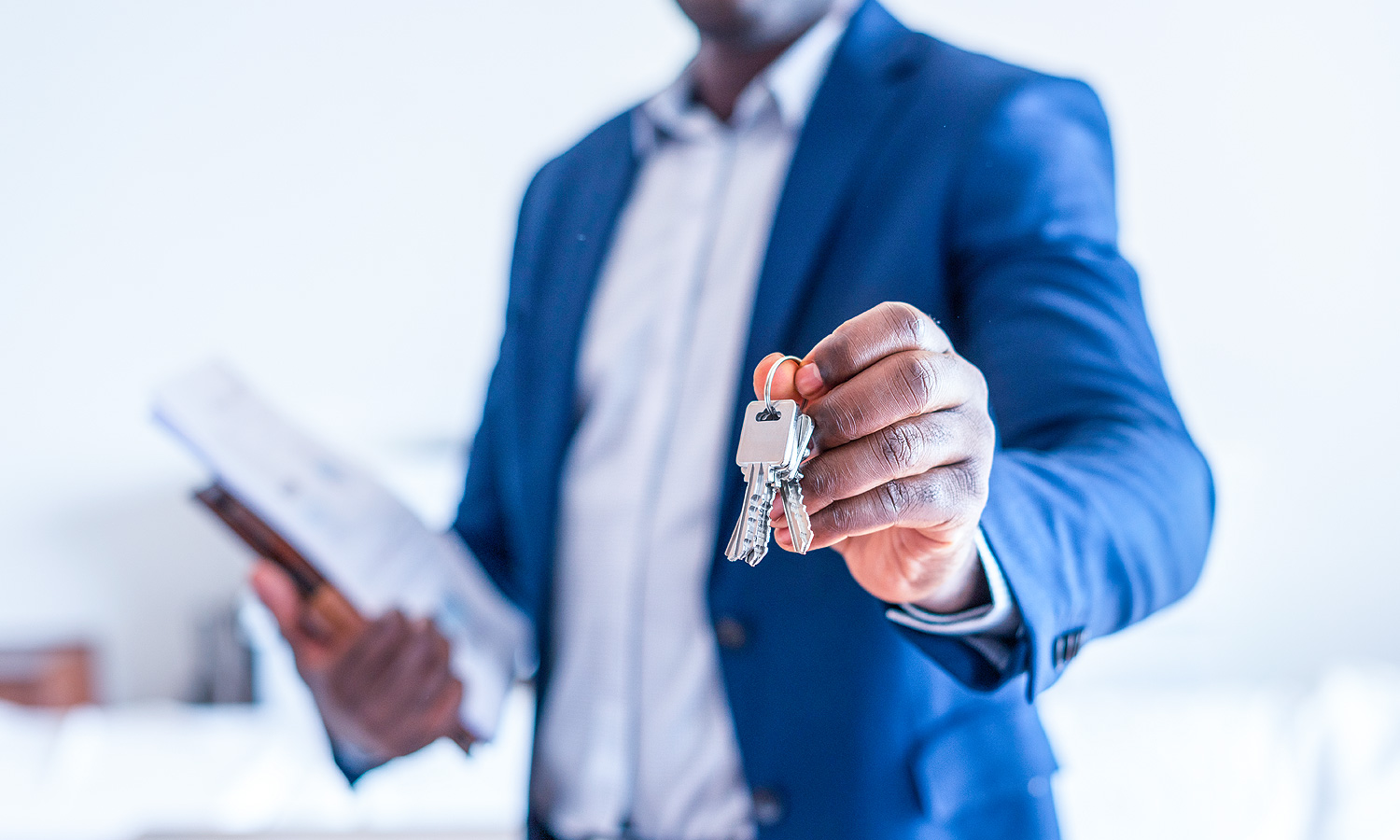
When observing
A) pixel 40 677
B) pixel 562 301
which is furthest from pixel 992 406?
pixel 40 677

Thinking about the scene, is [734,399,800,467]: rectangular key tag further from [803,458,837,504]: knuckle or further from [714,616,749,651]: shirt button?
[714,616,749,651]: shirt button

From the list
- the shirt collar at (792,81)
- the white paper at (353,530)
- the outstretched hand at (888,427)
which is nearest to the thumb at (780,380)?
the outstretched hand at (888,427)

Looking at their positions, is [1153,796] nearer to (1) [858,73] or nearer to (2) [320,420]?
(1) [858,73]

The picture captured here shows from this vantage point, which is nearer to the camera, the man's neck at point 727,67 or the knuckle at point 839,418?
the knuckle at point 839,418

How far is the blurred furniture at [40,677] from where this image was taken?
1809mm

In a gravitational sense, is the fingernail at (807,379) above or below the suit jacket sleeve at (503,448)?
above

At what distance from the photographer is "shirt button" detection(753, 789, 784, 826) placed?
1.47 feet

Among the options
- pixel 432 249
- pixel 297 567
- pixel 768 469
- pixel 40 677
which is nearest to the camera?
pixel 768 469

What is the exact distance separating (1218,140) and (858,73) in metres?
0.57

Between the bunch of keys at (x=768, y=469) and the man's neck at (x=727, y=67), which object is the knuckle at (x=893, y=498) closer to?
the bunch of keys at (x=768, y=469)

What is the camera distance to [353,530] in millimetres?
615

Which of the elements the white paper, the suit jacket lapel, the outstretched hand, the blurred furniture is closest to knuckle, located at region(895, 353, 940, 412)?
the outstretched hand

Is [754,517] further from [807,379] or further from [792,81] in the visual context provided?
[792,81]

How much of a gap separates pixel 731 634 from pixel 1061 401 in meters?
0.21
